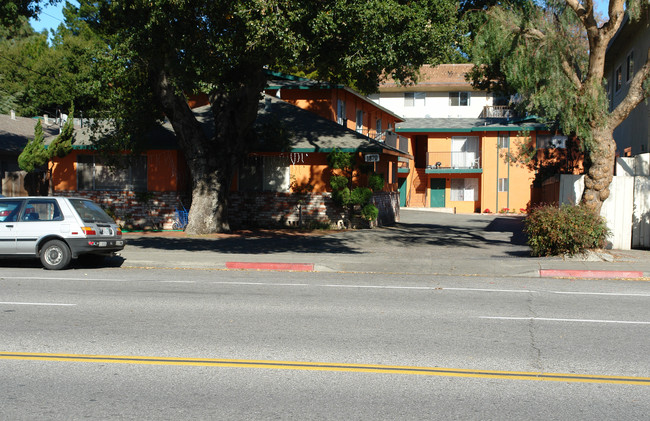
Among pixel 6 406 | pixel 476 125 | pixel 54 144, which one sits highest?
pixel 476 125

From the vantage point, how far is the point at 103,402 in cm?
552

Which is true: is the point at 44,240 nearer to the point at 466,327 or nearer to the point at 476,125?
the point at 466,327

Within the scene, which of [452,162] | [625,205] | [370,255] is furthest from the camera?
[452,162]

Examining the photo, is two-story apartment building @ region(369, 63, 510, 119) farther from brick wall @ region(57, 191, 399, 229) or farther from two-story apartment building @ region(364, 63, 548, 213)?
brick wall @ region(57, 191, 399, 229)

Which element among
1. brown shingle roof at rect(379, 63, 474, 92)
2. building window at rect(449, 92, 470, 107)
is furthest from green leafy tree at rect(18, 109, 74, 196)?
building window at rect(449, 92, 470, 107)

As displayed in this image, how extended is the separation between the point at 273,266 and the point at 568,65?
9317mm

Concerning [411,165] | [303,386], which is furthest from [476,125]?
[303,386]

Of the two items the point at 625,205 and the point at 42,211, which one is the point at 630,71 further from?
the point at 42,211

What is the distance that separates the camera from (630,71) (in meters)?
23.9

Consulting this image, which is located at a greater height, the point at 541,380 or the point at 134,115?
the point at 134,115

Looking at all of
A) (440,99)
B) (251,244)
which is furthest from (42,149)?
(440,99)

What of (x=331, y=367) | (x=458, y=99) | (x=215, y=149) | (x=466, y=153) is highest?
(x=458, y=99)

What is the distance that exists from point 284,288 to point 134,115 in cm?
1329

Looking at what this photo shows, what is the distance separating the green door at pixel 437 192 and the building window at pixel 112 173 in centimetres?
2593
